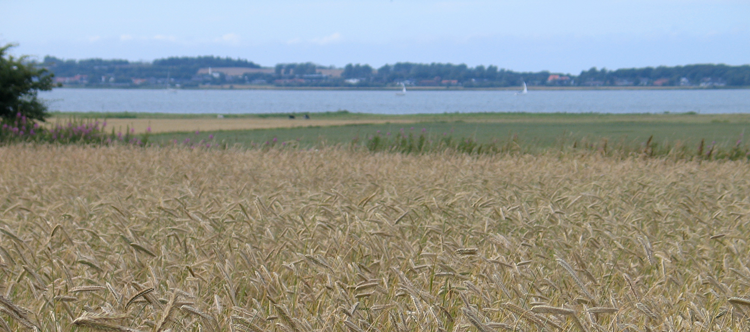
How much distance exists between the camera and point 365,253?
13.1 feet

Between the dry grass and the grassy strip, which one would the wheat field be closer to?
the grassy strip

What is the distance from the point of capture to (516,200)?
5.99 m

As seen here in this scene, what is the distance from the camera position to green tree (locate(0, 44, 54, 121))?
18.2 metres

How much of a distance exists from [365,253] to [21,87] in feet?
58.0

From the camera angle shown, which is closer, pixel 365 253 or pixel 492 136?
pixel 365 253

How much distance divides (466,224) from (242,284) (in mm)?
1879

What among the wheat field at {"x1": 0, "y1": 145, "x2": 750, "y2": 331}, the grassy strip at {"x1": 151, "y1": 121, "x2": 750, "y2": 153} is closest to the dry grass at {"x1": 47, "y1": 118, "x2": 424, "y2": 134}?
the grassy strip at {"x1": 151, "y1": 121, "x2": 750, "y2": 153}

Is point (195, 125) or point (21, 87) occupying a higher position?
point (21, 87)

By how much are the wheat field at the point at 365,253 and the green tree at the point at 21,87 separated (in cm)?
953

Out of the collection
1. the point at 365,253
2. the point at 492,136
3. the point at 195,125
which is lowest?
the point at 195,125

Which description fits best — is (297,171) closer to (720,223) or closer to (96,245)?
(96,245)

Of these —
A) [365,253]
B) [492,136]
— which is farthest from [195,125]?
[365,253]

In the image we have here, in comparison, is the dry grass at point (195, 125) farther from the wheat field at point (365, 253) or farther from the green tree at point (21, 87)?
the wheat field at point (365, 253)

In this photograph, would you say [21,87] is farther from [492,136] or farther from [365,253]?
[365,253]
